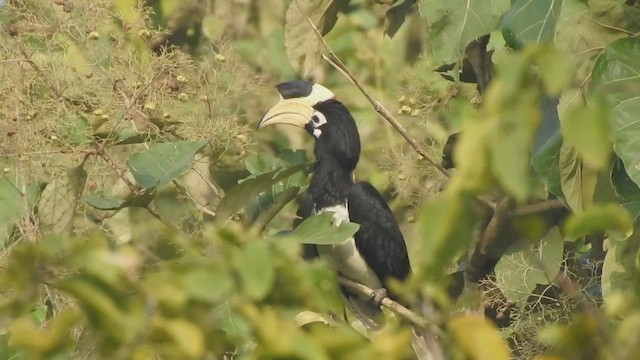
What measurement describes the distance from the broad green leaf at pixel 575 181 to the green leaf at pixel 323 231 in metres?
0.36

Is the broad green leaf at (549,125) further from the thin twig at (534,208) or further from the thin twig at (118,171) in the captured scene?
the thin twig at (118,171)

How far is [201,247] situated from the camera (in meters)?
0.89

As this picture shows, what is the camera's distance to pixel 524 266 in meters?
2.05

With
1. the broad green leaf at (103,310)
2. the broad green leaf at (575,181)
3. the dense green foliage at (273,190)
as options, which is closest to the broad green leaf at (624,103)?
the dense green foliage at (273,190)

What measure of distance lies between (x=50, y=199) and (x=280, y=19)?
5.75ft

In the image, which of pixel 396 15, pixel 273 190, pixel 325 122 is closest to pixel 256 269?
pixel 273 190

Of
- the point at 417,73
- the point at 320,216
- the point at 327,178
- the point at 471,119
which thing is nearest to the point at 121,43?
the point at 417,73

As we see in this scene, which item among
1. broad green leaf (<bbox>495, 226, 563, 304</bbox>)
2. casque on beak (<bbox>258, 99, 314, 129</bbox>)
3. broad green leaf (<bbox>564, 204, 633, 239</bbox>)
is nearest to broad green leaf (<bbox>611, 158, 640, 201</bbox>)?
broad green leaf (<bbox>495, 226, 563, 304</bbox>)

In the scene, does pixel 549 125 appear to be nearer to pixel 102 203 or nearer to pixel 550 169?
pixel 550 169

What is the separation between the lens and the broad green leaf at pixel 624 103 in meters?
1.63

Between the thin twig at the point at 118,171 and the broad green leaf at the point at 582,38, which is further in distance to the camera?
the thin twig at the point at 118,171

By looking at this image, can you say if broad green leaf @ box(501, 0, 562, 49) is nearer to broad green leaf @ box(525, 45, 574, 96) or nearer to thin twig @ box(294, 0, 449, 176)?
thin twig @ box(294, 0, 449, 176)

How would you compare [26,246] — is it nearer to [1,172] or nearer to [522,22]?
[522,22]

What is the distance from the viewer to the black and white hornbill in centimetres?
324
